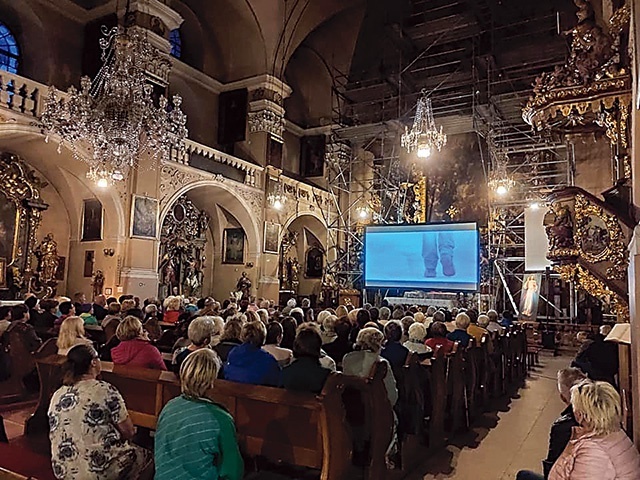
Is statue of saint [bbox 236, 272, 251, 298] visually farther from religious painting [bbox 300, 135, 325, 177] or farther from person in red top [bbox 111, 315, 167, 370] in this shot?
person in red top [bbox 111, 315, 167, 370]

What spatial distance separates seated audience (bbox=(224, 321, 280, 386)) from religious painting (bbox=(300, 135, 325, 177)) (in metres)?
17.0

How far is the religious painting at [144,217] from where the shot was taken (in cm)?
1129

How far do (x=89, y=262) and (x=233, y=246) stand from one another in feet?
16.9

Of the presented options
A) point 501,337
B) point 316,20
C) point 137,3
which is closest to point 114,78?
point 137,3

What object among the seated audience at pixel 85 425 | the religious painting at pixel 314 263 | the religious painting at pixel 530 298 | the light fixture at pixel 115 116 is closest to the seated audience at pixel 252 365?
the seated audience at pixel 85 425

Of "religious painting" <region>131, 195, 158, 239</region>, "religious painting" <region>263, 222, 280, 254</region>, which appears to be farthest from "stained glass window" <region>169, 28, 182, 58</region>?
"religious painting" <region>131, 195, 158, 239</region>

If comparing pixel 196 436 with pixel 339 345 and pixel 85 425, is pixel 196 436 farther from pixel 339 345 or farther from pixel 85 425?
pixel 339 345

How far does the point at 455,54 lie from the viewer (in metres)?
17.5

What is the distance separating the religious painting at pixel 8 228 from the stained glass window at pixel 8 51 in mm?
3804

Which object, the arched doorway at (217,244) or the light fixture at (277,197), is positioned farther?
→ the light fixture at (277,197)

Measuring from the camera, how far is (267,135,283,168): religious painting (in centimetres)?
1599

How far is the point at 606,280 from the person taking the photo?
5406mm

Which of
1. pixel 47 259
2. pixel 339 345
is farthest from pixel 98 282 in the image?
pixel 339 345

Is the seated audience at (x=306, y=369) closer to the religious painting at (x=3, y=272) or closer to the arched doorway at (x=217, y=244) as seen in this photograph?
the religious painting at (x=3, y=272)
